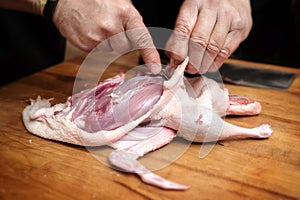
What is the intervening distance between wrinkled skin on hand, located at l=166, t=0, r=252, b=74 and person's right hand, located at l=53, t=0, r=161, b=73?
0.13 metres

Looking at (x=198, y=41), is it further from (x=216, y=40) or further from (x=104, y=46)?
(x=104, y=46)

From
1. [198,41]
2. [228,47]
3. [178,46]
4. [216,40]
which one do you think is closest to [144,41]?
[178,46]

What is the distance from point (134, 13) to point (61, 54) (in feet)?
3.94

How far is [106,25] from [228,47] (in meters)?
0.67

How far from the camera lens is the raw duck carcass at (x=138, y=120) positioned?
1553 millimetres

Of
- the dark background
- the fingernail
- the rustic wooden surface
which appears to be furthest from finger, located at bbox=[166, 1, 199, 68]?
the dark background

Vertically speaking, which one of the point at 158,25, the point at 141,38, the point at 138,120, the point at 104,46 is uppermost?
the point at 141,38

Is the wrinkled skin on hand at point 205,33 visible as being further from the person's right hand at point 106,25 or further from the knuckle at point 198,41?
the person's right hand at point 106,25

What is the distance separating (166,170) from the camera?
1428 millimetres

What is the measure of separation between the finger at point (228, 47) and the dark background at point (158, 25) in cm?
78

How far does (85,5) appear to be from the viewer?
163 cm

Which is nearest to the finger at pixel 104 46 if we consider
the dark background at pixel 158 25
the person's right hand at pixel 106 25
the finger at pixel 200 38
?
the person's right hand at pixel 106 25

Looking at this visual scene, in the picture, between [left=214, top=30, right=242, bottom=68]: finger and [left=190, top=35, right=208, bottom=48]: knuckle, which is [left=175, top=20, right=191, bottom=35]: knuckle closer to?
[left=190, top=35, right=208, bottom=48]: knuckle

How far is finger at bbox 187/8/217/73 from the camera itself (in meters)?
1.76
